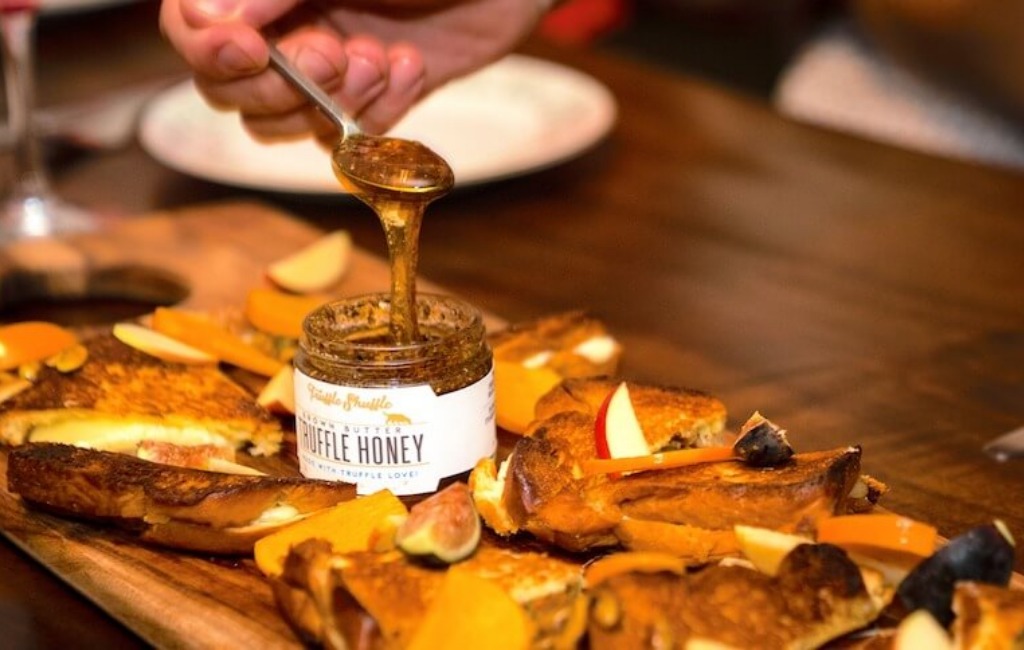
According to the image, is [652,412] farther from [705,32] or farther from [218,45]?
[705,32]

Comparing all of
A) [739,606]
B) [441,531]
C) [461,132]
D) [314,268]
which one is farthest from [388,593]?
[461,132]

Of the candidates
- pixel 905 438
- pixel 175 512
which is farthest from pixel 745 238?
pixel 175 512

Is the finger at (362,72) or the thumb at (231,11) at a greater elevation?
the thumb at (231,11)

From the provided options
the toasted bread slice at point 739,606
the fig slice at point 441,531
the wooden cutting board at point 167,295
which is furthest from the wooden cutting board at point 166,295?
the toasted bread slice at point 739,606

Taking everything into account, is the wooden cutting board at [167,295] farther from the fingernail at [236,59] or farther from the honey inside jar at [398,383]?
the fingernail at [236,59]

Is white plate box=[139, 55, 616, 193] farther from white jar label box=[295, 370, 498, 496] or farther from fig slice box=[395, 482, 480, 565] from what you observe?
fig slice box=[395, 482, 480, 565]

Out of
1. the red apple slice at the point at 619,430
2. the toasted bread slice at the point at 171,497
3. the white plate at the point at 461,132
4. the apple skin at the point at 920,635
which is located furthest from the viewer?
the white plate at the point at 461,132

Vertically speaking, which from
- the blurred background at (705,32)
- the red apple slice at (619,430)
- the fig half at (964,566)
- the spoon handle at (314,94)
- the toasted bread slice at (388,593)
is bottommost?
→ the blurred background at (705,32)
